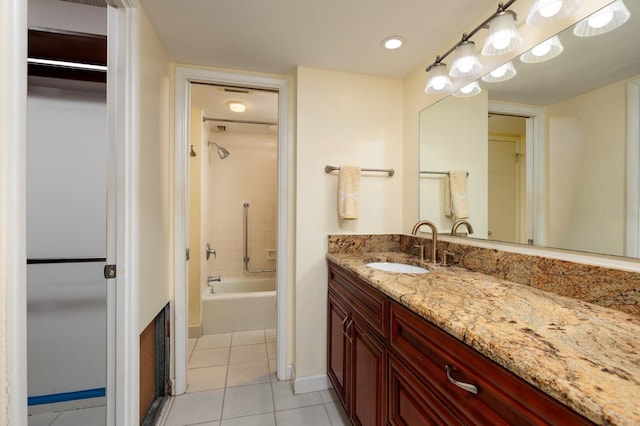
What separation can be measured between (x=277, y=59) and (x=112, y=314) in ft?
5.50

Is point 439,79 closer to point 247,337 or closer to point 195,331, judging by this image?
point 247,337

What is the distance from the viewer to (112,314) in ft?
3.83

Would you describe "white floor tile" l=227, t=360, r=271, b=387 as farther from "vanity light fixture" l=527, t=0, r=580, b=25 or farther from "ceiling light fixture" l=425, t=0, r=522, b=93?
"vanity light fixture" l=527, t=0, r=580, b=25

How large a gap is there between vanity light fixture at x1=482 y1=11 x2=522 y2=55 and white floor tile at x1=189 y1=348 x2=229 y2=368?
268 cm

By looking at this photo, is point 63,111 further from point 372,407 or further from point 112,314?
point 372,407

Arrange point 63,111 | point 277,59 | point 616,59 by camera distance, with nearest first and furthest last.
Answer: point 616,59, point 63,111, point 277,59

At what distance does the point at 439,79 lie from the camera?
5.08 feet

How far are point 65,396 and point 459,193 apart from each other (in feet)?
8.66

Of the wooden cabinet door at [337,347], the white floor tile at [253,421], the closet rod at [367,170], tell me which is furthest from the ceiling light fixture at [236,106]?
the white floor tile at [253,421]

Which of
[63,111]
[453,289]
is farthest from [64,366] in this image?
[453,289]

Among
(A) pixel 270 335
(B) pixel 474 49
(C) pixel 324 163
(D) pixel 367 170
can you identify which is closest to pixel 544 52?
(B) pixel 474 49

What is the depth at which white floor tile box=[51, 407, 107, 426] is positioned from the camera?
1.52 m

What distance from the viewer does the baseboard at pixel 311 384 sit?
71.9 inches

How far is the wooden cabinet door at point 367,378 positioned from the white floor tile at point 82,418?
4.85 feet
